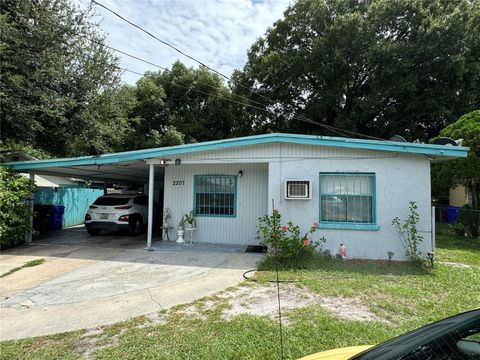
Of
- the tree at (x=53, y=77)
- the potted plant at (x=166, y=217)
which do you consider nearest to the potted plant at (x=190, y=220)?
the potted plant at (x=166, y=217)

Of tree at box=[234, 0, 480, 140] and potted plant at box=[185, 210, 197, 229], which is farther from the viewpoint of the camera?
tree at box=[234, 0, 480, 140]

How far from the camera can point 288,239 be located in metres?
7.16

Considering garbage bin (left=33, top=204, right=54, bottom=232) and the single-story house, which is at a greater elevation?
the single-story house

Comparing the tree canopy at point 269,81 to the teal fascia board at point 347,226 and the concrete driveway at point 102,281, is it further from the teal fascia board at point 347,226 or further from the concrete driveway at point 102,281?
the teal fascia board at point 347,226

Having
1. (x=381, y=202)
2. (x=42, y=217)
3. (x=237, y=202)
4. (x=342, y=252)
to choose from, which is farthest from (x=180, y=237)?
(x=42, y=217)

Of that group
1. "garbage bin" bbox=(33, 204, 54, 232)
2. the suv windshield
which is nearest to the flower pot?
the suv windshield

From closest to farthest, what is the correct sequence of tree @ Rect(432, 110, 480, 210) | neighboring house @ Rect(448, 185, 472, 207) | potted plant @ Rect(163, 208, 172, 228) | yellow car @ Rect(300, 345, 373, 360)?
yellow car @ Rect(300, 345, 373, 360)
potted plant @ Rect(163, 208, 172, 228)
tree @ Rect(432, 110, 480, 210)
neighboring house @ Rect(448, 185, 472, 207)

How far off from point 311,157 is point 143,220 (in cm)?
730

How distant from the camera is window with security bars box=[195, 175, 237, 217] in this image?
31.9ft

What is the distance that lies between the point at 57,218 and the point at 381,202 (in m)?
13.1

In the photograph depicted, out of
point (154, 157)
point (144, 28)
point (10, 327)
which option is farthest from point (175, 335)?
point (144, 28)

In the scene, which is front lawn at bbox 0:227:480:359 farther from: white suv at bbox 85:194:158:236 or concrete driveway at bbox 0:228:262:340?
white suv at bbox 85:194:158:236

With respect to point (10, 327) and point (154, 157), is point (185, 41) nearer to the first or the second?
point (154, 157)

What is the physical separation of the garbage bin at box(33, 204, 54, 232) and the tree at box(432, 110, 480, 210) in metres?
15.9
